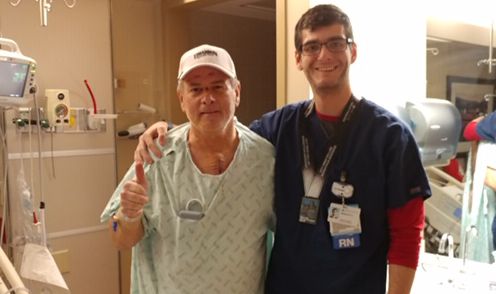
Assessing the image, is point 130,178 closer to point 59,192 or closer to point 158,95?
point 59,192

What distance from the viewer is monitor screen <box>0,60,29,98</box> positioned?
2115mm

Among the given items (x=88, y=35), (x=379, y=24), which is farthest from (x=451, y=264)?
(x=88, y=35)

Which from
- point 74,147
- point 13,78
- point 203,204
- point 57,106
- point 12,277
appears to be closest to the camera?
point 203,204

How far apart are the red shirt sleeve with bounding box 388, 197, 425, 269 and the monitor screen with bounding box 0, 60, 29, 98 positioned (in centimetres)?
176

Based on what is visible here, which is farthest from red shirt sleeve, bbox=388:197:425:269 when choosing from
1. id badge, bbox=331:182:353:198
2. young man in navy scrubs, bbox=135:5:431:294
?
id badge, bbox=331:182:353:198

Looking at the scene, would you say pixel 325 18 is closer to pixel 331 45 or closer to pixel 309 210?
pixel 331 45

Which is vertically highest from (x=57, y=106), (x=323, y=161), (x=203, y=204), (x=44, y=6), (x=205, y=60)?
(x=44, y=6)

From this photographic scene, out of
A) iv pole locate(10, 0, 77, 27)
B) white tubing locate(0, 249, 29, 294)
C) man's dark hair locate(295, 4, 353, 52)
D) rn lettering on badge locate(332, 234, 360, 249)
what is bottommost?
white tubing locate(0, 249, 29, 294)

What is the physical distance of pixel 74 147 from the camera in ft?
9.42

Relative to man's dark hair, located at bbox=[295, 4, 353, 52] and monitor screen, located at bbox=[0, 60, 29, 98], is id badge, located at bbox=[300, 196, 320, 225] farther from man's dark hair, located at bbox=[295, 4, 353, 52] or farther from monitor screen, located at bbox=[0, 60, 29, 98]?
monitor screen, located at bbox=[0, 60, 29, 98]

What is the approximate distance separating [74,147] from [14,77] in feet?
2.59

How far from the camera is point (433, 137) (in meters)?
1.95

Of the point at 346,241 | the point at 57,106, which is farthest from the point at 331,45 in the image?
the point at 57,106

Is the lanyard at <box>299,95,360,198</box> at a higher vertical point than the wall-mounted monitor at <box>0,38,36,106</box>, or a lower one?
lower
